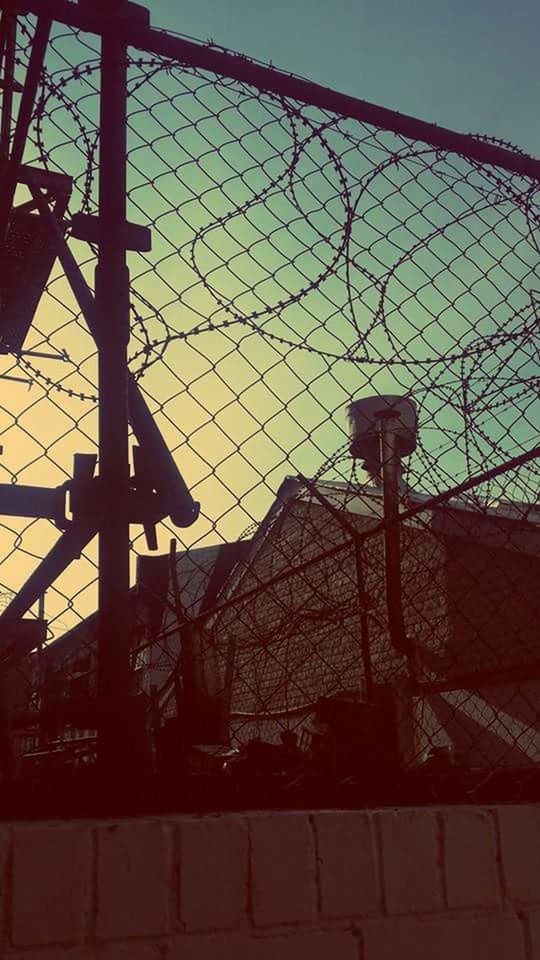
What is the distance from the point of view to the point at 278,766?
2.20 meters

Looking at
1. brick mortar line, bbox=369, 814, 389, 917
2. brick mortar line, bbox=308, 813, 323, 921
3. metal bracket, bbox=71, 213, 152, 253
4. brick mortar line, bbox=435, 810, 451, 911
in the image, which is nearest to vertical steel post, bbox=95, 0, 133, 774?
metal bracket, bbox=71, 213, 152, 253

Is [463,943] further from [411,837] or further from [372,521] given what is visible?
[372,521]

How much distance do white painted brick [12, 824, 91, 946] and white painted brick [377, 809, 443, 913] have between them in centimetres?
57

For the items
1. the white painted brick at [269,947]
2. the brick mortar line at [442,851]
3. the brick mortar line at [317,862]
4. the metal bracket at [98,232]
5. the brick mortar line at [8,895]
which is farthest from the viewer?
the metal bracket at [98,232]

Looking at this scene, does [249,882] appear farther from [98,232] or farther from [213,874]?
[98,232]

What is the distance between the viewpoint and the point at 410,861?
155 centimetres

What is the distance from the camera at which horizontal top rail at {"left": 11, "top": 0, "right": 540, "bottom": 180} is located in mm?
1839

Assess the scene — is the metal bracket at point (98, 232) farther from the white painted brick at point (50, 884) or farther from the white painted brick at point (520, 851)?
the white painted brick at point (520, 851)

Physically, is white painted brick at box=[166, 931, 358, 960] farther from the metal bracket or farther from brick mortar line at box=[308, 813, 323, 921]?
the metal bracket

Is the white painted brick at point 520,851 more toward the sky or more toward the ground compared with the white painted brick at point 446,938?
more toward the sky

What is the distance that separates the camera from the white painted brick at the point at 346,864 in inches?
57.6

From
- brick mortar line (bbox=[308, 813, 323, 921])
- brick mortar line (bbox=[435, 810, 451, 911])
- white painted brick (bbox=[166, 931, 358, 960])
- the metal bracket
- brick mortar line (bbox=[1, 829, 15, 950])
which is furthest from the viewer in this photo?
the metal bracket

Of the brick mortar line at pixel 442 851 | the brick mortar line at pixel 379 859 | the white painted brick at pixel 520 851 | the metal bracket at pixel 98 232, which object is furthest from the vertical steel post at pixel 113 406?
the white painted brick at pixel 520 851

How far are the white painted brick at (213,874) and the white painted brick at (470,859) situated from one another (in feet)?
1.45
